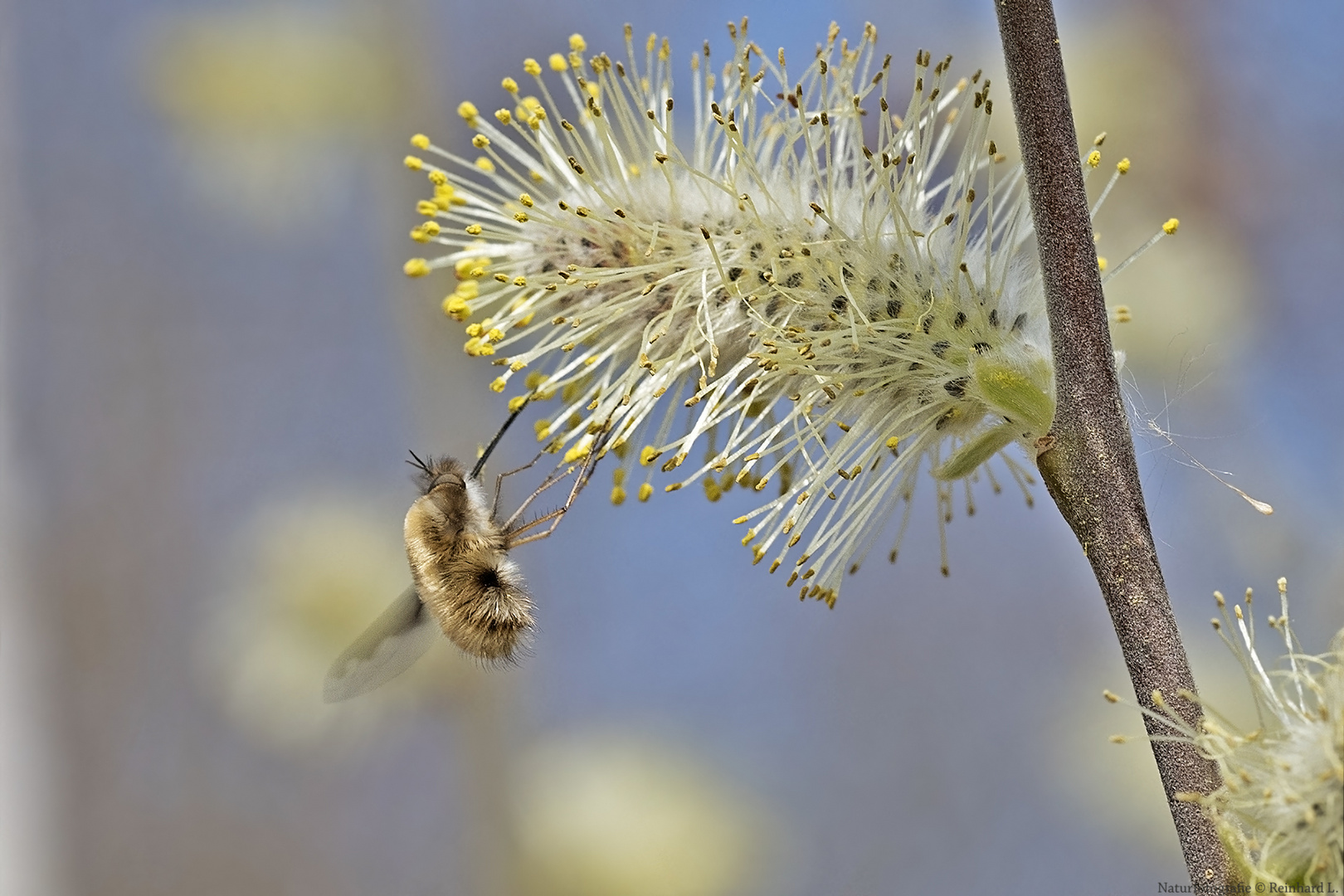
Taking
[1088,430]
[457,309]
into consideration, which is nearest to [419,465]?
[457,309]

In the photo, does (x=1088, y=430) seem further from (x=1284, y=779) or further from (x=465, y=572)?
(x=465, y=572)

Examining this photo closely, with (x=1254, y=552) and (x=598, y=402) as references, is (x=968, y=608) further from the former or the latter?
(x=598, y=402)

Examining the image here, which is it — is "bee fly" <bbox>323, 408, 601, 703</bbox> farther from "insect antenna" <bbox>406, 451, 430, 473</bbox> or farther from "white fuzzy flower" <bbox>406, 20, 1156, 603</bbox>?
"white fuzzy flower" <bbox>406, 20, 1156, 603</bbox>

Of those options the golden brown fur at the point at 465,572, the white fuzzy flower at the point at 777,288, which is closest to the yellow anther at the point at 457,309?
the white fuzzy flower at the point at 777,288

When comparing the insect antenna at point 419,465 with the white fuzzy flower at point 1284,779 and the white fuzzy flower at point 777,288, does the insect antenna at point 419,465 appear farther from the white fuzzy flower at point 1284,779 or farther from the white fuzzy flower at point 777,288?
the white fuzzy flower at point 1284,779

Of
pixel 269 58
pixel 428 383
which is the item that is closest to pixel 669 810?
pixel 428 383
